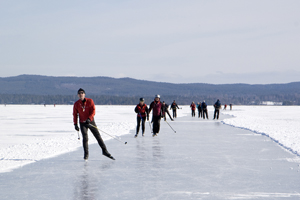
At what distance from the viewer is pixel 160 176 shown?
7.04 m

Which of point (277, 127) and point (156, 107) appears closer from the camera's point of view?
point (156, 107)

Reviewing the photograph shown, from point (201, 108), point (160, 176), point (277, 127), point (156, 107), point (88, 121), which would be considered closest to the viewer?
point (160, 176)

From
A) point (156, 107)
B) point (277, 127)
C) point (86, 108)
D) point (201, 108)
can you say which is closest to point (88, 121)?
point (86, 108)

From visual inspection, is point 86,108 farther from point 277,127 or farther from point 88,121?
point 277,127

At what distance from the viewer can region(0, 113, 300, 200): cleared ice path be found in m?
5.66

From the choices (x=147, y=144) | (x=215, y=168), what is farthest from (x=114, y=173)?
(x=147, y=144)

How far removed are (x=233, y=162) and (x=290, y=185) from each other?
8.29 feet

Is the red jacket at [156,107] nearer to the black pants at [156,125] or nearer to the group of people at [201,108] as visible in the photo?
the black pants at [156,125]

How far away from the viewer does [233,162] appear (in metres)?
8.75

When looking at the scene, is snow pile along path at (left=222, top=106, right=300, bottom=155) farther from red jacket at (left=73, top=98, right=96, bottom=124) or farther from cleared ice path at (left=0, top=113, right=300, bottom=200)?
red jacket at (left=73, top=98, right=96, bottom=124)

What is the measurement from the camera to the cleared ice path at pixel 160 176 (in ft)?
18.6

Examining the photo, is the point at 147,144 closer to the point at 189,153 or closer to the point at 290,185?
the point at 189,153

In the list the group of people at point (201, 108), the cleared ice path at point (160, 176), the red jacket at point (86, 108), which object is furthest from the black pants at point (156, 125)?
the group of people at point (201, 108)

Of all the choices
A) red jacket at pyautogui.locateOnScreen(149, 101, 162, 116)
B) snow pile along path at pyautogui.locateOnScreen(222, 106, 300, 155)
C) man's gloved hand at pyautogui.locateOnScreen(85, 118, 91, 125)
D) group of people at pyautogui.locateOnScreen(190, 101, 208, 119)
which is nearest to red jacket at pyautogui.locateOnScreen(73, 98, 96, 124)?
man's gloved hand at pyautogui.locateOnScreen(85, 118, 91, 125)
